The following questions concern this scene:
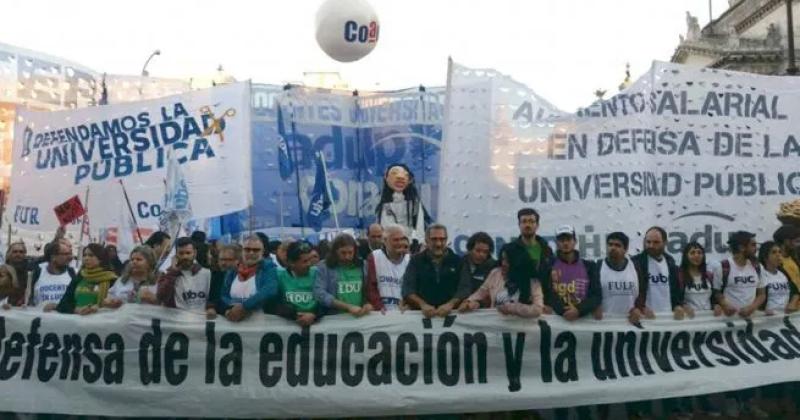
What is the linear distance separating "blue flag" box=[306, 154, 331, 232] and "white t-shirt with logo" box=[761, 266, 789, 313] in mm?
4832

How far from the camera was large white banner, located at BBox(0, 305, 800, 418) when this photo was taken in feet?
19.1

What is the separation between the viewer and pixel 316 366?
19.5 ft

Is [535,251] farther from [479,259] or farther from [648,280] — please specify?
[648,280]

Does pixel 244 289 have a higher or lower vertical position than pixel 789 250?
lower

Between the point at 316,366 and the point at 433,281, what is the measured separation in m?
0.90

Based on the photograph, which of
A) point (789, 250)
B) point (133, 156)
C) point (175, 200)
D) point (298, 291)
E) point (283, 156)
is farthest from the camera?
point (283, 156)

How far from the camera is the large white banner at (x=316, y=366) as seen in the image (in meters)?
5.84

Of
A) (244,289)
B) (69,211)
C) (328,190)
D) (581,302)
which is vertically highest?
(328,190)

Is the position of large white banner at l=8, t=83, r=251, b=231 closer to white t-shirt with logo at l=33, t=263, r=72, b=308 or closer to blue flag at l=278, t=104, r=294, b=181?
blue flag at l=278, t=104, r=294, b=181

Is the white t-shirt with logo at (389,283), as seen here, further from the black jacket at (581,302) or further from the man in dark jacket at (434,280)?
the black jacket at (581,302)

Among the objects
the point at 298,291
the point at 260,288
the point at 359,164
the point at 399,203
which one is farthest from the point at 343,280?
the point at 359,164

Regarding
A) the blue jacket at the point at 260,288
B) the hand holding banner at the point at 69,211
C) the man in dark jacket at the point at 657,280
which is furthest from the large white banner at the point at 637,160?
the hand holding banner at the point at 69,211

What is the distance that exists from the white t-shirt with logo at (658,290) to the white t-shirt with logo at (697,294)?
0.16 m

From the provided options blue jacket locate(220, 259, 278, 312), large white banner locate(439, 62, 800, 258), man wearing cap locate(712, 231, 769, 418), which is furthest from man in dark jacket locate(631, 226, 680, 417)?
blue jacket locate(220, 259, 278, 312)
